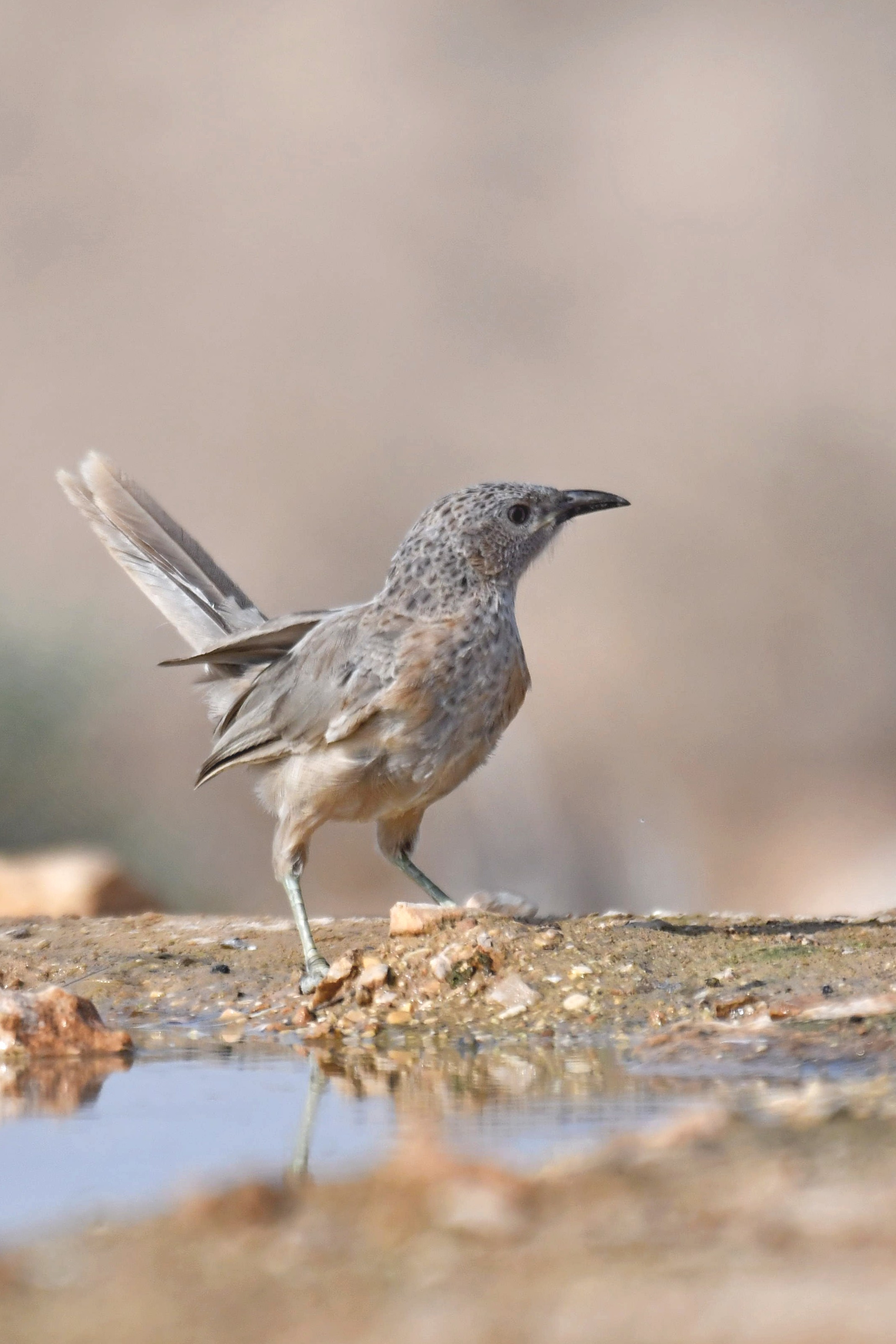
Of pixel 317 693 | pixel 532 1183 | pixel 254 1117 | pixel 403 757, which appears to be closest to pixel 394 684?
pixel 403 757

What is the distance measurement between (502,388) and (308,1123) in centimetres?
2207

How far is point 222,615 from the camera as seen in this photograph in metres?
6.82

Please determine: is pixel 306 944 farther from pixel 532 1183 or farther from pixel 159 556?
pixel 532 1183

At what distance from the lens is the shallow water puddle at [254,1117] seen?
9.35 ft

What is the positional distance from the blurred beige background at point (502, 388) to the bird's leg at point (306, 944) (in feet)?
22.0

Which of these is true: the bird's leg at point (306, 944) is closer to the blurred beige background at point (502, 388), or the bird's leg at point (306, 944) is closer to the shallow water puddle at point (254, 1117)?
the shallow water puddle at point (254, 1117)

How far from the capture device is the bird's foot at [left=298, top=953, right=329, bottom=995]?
500 centimetres

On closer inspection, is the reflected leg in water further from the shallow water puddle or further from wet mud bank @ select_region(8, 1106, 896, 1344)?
wet mud bank @ select_region(8, 1106, 896, 1344)

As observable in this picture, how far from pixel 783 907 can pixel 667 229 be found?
59.2 feet

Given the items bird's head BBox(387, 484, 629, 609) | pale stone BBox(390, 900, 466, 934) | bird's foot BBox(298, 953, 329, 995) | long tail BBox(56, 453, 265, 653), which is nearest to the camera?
bird's foot BBox(298, 953, 329, 995)

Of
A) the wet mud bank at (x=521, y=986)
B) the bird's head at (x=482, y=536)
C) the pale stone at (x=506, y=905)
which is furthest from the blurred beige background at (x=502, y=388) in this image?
the wet mud bank at (x=521, y=986)

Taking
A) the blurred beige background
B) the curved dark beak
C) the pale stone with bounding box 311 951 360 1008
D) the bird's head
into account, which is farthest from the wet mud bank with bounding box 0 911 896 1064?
the blurred beige background

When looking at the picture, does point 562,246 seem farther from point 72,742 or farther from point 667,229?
point 72,742

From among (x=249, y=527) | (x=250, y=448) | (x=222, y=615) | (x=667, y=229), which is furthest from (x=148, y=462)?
(x=222, y=615)
